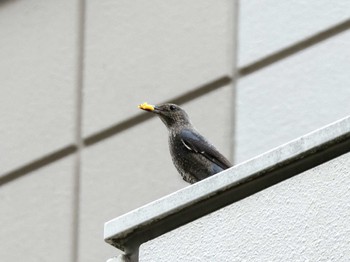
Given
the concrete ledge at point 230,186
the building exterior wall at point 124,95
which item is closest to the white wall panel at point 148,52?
the building exterior wall at point 124,95

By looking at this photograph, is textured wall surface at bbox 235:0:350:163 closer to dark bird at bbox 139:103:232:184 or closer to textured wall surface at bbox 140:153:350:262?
dark bird at bbox 139:103:232:184

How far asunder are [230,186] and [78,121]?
414 cm

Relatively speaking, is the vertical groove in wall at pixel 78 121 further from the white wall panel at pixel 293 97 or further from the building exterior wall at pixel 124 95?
the white wall panel at pixel 293 97

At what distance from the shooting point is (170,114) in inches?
294

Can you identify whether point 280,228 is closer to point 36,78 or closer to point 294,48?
point 294,48

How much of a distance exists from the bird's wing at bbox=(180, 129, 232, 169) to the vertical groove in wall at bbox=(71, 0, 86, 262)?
4.04 ft

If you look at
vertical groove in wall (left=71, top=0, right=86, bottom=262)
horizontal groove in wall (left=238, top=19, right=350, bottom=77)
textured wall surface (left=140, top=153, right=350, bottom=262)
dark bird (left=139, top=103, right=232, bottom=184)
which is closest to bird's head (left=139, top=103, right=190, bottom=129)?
dark bird (left=139, top=103, right=232, bottom=184)

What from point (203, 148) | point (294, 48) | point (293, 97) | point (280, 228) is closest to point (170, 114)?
point (203, 148)

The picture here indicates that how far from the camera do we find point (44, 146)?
853 centimetres

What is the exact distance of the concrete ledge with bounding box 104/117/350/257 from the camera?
4.27m

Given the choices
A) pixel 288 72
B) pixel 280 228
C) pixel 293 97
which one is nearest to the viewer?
pixel 280 228

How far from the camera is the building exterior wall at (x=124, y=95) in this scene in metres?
7.75

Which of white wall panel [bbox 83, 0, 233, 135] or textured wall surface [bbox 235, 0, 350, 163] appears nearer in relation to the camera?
textured wall surface [bbox 235, 0, 350, 163]

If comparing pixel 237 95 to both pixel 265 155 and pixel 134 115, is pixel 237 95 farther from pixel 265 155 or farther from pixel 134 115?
pixel 265 155
